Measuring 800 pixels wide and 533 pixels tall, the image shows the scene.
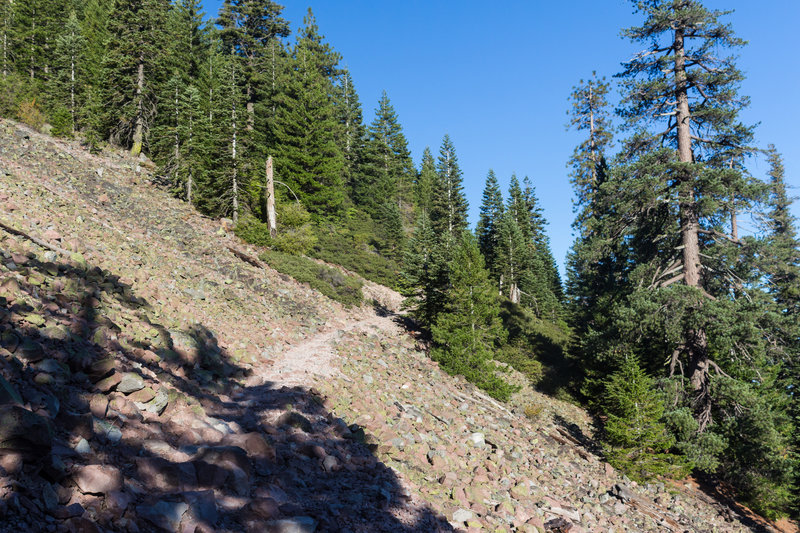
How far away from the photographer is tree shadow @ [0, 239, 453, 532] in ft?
11.2

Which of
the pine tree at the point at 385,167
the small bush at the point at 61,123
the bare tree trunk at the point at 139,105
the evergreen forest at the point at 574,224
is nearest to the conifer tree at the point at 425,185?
the pine tree at the point at 385,167

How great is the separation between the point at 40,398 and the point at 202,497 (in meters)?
2.03

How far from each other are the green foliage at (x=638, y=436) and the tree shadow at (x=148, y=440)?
877 cm

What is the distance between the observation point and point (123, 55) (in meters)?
30.2

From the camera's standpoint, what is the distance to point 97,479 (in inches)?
139

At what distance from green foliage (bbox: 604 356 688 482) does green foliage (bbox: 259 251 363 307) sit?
14.4 meters

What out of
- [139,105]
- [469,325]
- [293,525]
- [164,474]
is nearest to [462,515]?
[293,525]

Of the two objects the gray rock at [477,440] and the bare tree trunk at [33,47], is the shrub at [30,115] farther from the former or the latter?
the gray rock at [477,440]

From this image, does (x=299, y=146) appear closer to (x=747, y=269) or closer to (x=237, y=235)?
(x=237, y=235)

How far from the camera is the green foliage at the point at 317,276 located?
22.0 metres

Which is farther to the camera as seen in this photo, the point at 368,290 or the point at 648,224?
the point at 368,290

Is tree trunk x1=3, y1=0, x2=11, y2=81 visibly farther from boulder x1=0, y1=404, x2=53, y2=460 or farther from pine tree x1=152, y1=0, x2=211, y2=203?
boulder x1=0, y1=404, x2=53, y2=460

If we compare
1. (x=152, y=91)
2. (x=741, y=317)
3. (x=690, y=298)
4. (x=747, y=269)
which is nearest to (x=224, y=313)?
(x=690, y=298)

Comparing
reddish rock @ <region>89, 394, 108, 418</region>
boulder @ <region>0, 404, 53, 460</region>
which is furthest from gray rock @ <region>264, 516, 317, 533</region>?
reddish rock @ <region>89, 394, 108, 418</region>
